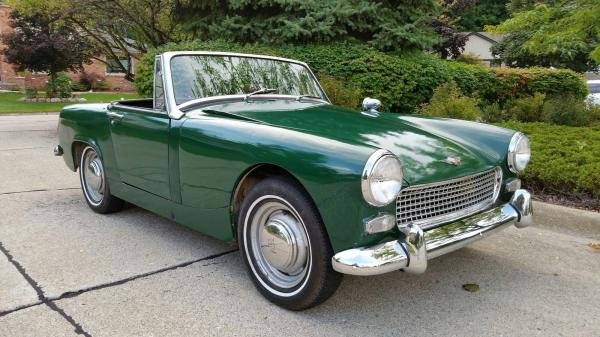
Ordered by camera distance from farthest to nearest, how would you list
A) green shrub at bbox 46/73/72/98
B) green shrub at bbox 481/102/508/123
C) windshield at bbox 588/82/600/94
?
green shrub at bbox 46/73/72/98, windshield at bbox 588/82/600/94, green shrub at bbox 481/102/508/123

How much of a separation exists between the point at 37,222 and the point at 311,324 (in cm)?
286

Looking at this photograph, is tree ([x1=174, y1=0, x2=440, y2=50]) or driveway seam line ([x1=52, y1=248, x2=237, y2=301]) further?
tree ([x1=174, y1=0, x2=440, y2=50])

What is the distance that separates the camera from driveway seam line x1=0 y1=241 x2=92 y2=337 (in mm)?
2561

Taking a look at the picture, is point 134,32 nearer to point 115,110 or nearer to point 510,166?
point 115,110

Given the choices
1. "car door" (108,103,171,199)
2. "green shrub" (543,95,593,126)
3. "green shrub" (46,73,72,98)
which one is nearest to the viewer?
"car door" (108,103,171,199)

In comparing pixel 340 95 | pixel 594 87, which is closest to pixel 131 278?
pixel 340 95

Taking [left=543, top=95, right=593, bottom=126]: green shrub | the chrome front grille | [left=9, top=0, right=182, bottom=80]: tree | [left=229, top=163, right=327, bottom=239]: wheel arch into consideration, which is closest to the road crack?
[left=229, top=163, right=327, bottom=239]: wheel arch

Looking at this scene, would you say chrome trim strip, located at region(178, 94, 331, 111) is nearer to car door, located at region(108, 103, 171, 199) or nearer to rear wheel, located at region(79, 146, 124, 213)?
car door, located at region(108, 103, 171, 199)

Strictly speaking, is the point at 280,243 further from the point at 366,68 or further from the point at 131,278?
the point at 366,68

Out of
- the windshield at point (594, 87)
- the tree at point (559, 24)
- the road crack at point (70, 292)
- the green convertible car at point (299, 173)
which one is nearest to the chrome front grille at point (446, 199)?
the green convertible car at point (299, 173)

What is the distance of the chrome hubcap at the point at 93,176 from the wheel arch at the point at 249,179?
1.87m

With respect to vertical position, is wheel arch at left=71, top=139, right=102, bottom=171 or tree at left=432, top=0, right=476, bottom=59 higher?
tree at left=432, top=0, right=476, bottom=59

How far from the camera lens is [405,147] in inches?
116

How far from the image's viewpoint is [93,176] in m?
4.55
